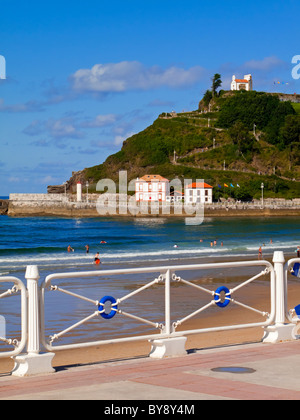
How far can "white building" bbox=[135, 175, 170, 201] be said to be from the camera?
144375 millimetres

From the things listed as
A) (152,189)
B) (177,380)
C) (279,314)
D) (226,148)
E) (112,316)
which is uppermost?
(226,148)

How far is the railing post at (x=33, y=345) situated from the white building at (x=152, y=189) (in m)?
137

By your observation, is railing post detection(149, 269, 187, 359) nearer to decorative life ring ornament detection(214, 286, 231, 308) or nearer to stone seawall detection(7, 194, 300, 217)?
decorative life ring ornament detection(214, 286, 231, 308)

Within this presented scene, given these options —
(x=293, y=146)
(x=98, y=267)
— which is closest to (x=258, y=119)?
(x=293, y=146)

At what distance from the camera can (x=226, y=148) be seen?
171 meters

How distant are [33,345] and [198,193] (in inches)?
5210

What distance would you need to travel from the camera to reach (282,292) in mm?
9016

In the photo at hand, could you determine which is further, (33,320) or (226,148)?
(226,148)

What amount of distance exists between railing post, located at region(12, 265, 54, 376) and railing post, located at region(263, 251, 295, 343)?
10.8 ft
